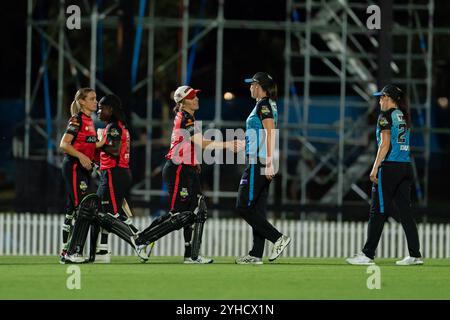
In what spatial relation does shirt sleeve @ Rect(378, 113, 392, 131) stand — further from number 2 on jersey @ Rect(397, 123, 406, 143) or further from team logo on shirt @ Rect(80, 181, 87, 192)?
team logo on shirt @ Rect(80, 181, 87, 192)

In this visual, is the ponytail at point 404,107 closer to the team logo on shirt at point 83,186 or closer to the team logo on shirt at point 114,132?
the team logo on shirt at point 114,132

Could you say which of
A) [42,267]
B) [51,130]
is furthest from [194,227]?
[51,130]

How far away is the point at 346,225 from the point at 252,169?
22.2ft

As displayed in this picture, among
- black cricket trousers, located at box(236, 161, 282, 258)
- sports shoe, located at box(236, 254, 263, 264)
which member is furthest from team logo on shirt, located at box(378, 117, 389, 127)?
sports shoe, located at box(236, 254, 263, 264)

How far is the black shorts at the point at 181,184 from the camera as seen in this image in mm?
13922

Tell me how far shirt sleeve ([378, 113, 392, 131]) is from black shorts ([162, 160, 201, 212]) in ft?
6.26

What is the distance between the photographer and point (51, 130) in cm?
3206

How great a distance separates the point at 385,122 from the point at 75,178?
3.15m

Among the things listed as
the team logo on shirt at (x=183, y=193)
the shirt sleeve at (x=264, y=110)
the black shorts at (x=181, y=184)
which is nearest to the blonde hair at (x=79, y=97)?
the black shorts at (x=181, y=184)

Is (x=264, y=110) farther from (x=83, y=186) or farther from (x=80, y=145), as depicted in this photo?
(x=83, y=186)

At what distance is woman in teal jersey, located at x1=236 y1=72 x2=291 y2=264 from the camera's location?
13.7 metres

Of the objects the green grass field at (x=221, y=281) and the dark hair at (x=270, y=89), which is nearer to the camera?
the green grass field at (x=221, y=281)

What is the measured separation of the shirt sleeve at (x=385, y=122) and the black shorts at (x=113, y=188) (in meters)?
2.59

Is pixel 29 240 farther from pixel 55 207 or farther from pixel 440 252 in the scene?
pixel 440 252
